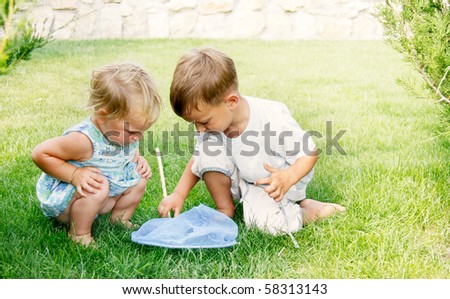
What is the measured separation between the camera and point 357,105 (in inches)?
155

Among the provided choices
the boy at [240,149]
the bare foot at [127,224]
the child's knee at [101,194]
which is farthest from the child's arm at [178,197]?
the child's knee at [101,194]

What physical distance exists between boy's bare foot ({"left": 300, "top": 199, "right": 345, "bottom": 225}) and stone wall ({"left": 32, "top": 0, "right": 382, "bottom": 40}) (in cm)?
517

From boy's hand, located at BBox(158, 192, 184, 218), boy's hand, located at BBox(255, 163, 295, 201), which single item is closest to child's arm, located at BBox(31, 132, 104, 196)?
boy's hand, located at BBox(158, 192, 184, 218)

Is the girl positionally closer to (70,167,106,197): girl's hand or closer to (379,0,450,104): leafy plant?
(70,167,106,197): girl's hand

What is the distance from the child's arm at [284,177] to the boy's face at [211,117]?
0.79 ft

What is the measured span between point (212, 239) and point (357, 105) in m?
2.28

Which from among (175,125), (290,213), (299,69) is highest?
(290,213)

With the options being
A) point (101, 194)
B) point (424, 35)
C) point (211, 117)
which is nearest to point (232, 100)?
point (211, 117)

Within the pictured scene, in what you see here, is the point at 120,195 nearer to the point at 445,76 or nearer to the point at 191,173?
the point at 191,173

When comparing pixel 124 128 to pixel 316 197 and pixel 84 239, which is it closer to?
pixel 84 239

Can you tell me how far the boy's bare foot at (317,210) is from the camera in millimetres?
2203

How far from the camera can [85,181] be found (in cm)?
199

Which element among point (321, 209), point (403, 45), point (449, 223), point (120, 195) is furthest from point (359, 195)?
point (120, 195)

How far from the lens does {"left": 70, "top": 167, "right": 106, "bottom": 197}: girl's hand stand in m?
1.99
